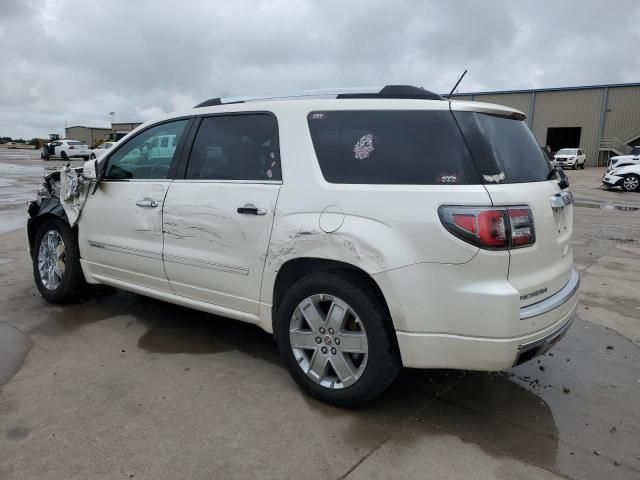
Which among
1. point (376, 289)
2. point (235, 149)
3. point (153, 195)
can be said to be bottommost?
point (376, 289)

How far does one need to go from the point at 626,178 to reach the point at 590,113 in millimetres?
23996

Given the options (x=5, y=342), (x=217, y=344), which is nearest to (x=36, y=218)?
(x=5, y=342)

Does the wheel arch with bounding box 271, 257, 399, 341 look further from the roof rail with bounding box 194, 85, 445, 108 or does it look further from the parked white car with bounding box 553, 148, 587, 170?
the parked white car with bounding box 553, 148, 587, 170

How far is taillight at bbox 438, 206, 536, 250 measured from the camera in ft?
8.30

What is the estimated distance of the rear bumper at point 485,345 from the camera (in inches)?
102

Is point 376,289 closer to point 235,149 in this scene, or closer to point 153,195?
point 235,149

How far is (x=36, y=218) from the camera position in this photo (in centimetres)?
492

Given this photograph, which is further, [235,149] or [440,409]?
[235,149]

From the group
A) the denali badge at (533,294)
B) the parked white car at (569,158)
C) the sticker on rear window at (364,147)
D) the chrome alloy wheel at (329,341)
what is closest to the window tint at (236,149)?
the sticker on rear window at (364,147)

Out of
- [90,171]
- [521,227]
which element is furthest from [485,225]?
[90,171]

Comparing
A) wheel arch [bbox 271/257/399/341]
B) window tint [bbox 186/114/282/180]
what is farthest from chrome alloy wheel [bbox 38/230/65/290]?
wheel arch [bbox 271/257/399/341]

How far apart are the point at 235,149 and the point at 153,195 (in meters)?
0.79

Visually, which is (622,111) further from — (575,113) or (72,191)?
(72,191)

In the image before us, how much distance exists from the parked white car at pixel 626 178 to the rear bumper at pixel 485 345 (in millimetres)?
19864
